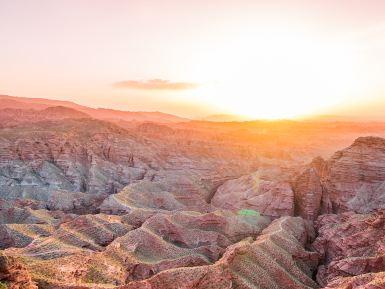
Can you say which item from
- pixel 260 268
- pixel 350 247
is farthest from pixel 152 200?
pixel 350 247

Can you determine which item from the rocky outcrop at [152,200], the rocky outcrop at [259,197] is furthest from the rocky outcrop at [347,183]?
the rocky outcrop at [152,200]

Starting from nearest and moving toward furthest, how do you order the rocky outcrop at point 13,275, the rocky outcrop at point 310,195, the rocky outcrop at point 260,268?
the rocky outcrop at point 13,275
the rocky outcrop at point 260,268
the rocky outcrop at point 310,195

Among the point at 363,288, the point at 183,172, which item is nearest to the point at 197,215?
the point at 363,288

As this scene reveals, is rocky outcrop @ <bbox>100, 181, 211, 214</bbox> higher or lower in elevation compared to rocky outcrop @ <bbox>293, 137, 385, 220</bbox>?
lower

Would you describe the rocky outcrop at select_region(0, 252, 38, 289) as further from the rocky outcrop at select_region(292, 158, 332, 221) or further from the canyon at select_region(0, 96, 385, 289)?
the rocky outcrop at select_region(292, 158, 332, 221)

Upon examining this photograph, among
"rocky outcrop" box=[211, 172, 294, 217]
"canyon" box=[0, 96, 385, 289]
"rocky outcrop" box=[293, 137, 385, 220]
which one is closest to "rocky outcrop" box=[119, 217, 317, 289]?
"canyon" box=[0, 96, 385, 289]

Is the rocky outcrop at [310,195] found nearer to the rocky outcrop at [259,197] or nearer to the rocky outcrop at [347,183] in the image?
Answer: the rocky outcrop at [347,183]

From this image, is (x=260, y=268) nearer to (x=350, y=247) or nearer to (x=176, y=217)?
(x=350, y=247)
